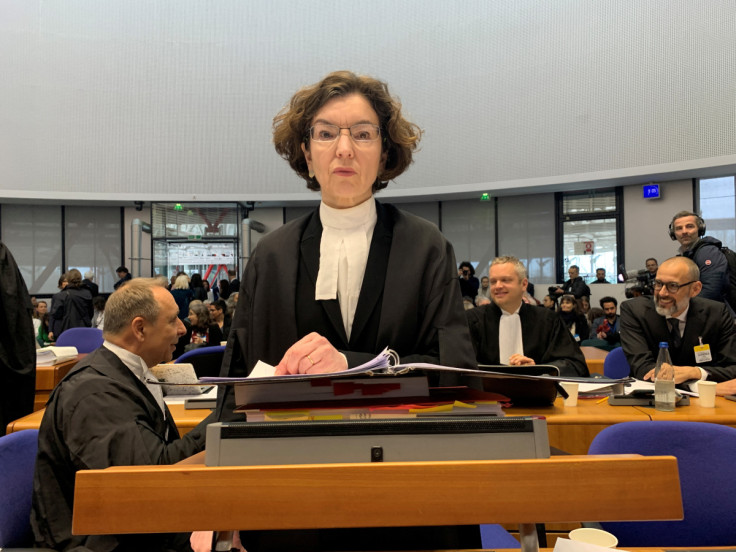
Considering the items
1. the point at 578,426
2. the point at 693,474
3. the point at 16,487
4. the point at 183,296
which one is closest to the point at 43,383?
the point at 16,487

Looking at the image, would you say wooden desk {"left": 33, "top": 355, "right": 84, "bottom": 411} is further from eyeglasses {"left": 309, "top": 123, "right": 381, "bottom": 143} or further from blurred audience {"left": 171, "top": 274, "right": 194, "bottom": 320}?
blurred audience {"left": 171, "top": 274, "right": 194, "bottom": 320}

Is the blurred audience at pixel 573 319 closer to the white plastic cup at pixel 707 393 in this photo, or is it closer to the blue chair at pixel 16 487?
the white plastic cup at pixel 707 393

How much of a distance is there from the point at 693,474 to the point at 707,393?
0.97 metres

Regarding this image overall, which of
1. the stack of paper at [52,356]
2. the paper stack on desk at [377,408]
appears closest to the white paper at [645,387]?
the paper stack on desk at [377,408]

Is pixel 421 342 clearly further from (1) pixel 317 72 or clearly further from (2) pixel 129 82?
(2) pixel 129 82

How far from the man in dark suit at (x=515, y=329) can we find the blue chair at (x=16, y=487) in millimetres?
2522

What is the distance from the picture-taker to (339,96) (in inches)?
42.4

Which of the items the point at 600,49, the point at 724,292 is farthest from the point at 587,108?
the point at 724,292

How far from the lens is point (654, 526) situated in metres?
1.64

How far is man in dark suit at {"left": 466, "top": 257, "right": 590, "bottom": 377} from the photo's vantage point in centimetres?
356

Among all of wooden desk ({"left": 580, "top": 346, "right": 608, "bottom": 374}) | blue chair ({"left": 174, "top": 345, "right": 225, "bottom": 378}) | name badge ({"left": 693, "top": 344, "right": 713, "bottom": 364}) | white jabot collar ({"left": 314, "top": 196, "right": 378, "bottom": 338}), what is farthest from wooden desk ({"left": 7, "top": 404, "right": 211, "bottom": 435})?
wooden desk ({"left": 580, "top": 346, "right": 608, "bottom": 374})

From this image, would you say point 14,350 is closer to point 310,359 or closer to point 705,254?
point 310,359

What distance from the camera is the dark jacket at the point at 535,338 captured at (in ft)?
11.5

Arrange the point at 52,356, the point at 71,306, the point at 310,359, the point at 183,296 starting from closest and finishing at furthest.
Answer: the point at 310,359 → the point at 52,356 → the point at 71,306 → the point at 183,296
